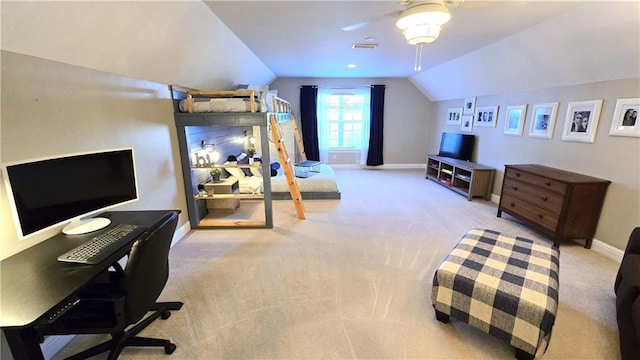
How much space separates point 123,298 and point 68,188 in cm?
77

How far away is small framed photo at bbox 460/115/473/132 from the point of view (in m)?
5.30

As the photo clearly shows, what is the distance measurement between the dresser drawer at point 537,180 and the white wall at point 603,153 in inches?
19.1

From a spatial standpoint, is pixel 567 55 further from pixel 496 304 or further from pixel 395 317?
pixel 395 317

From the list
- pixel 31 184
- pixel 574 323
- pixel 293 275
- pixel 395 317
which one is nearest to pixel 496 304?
pixel 395 317

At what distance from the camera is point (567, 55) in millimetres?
2887

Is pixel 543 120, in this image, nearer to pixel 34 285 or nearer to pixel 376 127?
pixel 376 127

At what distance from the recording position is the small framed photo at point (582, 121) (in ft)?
9.48

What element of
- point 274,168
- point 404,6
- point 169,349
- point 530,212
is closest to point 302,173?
point 274,168

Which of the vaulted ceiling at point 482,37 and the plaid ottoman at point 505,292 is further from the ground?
the vaulted ceiling at point 482,37

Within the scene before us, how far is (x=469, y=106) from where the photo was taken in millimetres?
5320

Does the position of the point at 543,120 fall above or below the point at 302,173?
above

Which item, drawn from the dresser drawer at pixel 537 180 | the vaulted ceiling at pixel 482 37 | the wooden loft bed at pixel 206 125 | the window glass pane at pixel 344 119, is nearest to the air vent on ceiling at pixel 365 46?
the vaulted ceiling at pixel 482 37

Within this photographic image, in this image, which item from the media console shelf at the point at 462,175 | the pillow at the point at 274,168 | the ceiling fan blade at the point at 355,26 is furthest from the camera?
the pillow at the point at 274,168

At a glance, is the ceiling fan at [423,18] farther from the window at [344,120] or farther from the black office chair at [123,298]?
the window at [344,120]
